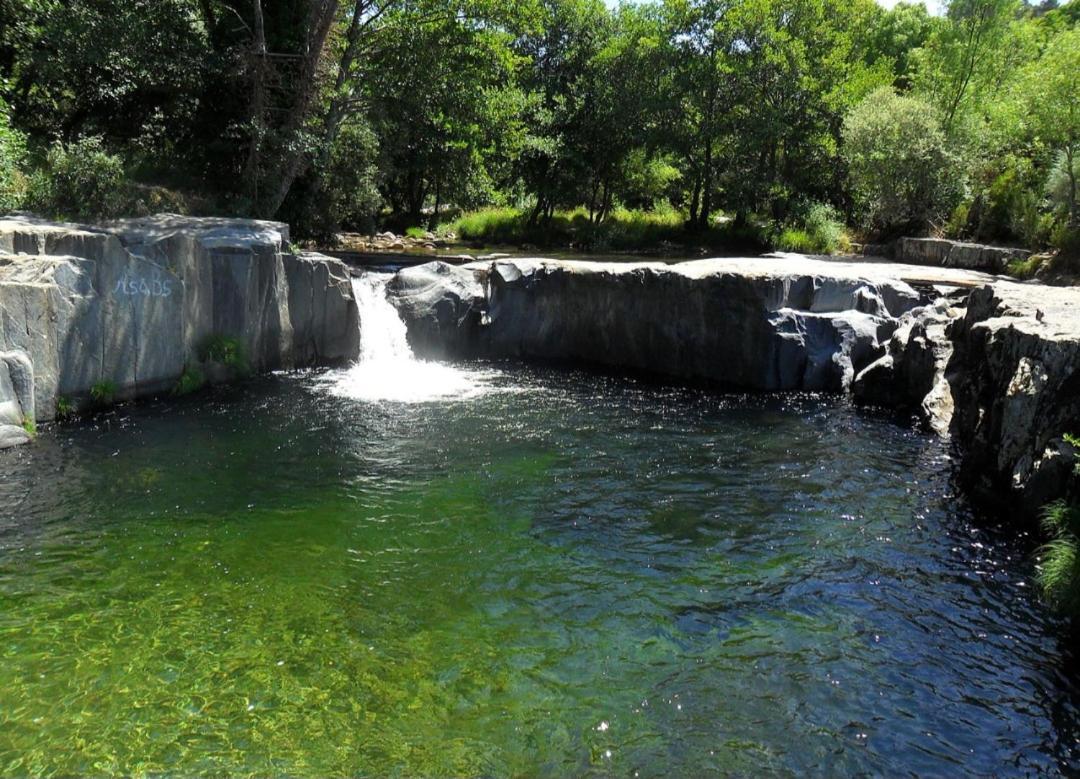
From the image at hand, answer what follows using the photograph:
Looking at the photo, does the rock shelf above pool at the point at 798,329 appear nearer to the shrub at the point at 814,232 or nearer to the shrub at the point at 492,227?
the shrub at the point at 814,232

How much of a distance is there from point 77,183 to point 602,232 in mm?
23951

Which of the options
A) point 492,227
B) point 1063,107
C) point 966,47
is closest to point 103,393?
point 1063,107

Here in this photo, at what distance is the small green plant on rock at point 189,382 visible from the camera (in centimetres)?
1417

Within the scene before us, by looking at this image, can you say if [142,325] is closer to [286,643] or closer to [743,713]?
[286,643]

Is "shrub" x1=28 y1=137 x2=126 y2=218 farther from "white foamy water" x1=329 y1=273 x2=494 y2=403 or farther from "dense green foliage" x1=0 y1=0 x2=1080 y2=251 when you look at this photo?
"white foamy water" x1=329 y1=273 x2=494 y2=403

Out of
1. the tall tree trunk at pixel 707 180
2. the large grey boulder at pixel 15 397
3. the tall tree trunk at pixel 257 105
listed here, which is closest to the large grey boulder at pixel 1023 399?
the large grey boulder at pixel 15 397

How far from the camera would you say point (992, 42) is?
35.4 m

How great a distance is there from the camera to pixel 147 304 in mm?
13609

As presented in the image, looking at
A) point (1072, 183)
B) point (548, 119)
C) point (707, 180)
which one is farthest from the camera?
point (707, 180)

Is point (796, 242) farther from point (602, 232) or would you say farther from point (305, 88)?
point (305, 88)

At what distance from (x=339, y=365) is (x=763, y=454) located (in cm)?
937

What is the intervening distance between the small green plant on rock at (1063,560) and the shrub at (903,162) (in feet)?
78.0

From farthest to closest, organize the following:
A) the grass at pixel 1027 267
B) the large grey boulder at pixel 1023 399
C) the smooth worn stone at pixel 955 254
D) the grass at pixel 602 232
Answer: the grass at pixel 602 232, the smooth worn stone at pixel 955 254, the grass at pixel 1027 267, the large grey boulder at pixel 1023 399

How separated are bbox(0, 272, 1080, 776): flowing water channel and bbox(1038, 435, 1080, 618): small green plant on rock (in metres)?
0.34
